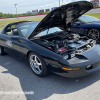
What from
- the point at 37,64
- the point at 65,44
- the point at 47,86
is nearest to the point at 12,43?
the point at 37,64

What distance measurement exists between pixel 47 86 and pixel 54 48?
38.1 inches

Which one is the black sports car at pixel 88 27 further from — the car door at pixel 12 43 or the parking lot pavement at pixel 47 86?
the car door at pixel 12 43

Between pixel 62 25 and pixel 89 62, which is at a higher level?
pixel 62 25

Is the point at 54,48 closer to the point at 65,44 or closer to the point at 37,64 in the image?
the point at 65,44

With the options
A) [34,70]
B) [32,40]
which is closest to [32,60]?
[34,70]

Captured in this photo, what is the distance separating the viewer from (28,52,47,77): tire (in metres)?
2.84

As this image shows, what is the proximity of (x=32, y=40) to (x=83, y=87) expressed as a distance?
1730mm

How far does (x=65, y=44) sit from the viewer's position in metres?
3.29

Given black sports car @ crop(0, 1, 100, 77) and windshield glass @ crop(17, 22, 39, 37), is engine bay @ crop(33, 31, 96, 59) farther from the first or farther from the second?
windshield glass @ crop(17, 22, 39, 37)

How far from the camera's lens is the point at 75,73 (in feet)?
8.16

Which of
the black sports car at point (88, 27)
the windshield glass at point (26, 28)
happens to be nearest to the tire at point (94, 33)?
the black sports car at point (88, 27)

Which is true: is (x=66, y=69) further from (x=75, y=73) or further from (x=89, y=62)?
(x=89, y=62)

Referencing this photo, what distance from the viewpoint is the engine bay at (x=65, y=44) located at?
2826 mm

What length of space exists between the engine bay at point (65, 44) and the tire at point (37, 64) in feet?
1.15
